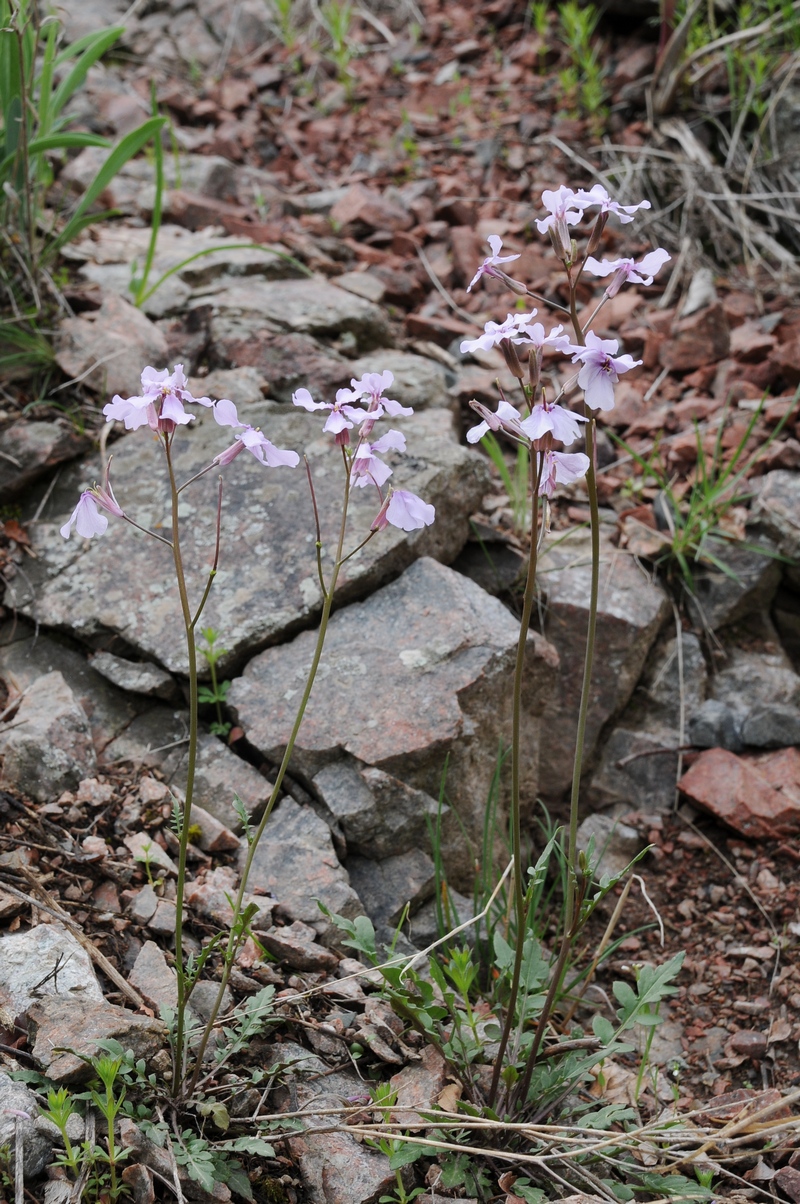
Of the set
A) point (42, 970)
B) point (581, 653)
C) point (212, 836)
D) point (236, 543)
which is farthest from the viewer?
point (581, 653)

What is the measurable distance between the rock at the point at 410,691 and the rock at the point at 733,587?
0.78m

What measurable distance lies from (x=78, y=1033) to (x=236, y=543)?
146 cm

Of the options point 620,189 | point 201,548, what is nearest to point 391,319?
point 620,189

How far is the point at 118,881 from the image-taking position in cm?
210

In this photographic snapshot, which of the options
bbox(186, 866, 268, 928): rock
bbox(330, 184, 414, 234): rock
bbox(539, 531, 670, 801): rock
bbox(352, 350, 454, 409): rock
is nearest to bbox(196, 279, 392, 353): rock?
bbox(352, 350, 454, 409): rock

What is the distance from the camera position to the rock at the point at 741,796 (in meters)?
2.74

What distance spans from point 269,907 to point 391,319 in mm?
2519

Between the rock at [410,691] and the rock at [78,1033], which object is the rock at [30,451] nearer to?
the rock at [410,691]

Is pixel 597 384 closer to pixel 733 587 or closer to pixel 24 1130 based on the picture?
pixel 24 1130

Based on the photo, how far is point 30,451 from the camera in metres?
2.81

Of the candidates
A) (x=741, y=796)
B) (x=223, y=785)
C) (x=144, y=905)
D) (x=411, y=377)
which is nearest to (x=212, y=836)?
(x=223, y=785)

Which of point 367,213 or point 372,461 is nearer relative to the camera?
point 372,461

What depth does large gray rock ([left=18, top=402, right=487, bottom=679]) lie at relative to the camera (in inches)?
102

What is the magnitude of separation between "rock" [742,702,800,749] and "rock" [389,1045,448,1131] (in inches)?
59.6
